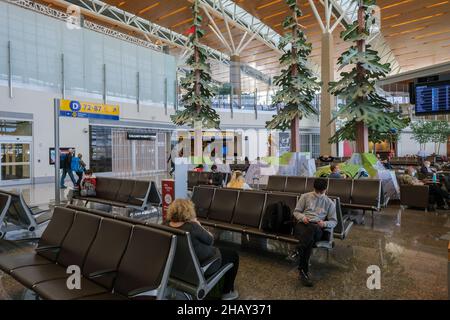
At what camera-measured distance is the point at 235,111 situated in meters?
30.9

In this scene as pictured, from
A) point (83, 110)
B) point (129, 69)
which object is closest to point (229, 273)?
point (83, 110)

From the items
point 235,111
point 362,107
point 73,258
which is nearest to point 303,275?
point 73,258

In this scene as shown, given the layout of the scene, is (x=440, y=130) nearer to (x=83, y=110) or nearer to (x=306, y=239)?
(x=83, y=110)

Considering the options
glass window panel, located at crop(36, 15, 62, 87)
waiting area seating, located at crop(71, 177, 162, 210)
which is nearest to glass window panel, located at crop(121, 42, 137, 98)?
glass window panel, located at crop(36, 15, 62, 87)

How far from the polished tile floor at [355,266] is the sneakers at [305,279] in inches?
3.1

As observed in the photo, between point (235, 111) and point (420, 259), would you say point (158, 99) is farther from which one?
point (420, 259)

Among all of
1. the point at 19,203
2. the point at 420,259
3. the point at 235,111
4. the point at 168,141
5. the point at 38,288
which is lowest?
the point at 420,259

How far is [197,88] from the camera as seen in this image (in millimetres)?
16406

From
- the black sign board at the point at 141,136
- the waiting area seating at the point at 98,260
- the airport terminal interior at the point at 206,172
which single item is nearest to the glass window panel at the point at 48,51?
the airport terminal interior at the point at 206,172

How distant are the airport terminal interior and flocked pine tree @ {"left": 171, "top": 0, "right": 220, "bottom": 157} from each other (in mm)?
69

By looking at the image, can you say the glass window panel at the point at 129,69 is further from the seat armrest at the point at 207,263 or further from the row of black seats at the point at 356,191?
the seat armrest at the point at 207,263

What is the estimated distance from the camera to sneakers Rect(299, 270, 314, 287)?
14.0 feet

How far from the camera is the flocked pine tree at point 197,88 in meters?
16.2
